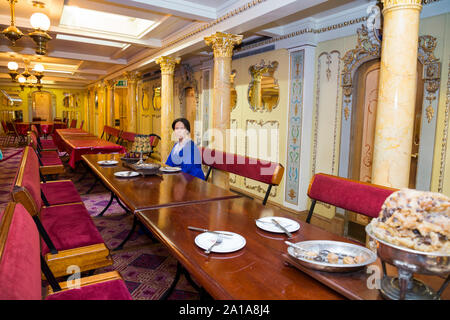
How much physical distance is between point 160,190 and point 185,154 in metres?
1.25

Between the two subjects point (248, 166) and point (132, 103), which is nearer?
point (248, 166)

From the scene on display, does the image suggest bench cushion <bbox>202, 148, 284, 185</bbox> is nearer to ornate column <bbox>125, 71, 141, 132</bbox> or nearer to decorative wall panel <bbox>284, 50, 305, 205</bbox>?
decorative wall panel <bbox>284, 50, 305, 205</bbox>

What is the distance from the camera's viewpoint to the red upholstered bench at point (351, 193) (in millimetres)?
1882

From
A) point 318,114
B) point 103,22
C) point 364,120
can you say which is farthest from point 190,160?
point 103,22

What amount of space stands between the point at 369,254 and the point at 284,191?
4.26 metres

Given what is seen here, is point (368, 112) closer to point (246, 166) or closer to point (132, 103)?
point (246, 166)

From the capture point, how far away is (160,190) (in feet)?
7.88

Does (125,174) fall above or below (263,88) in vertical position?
below

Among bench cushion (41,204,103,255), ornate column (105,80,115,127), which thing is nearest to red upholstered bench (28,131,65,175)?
bench cushion (41,204,103,255)

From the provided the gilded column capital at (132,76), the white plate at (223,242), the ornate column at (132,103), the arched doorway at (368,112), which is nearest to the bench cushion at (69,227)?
the white plate at (223,242)

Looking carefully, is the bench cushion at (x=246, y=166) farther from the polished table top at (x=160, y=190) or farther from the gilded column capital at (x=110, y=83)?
the gilded column capital at (x=110, y=83)

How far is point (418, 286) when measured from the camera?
3.25 ft

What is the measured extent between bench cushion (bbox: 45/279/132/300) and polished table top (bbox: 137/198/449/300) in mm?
296
